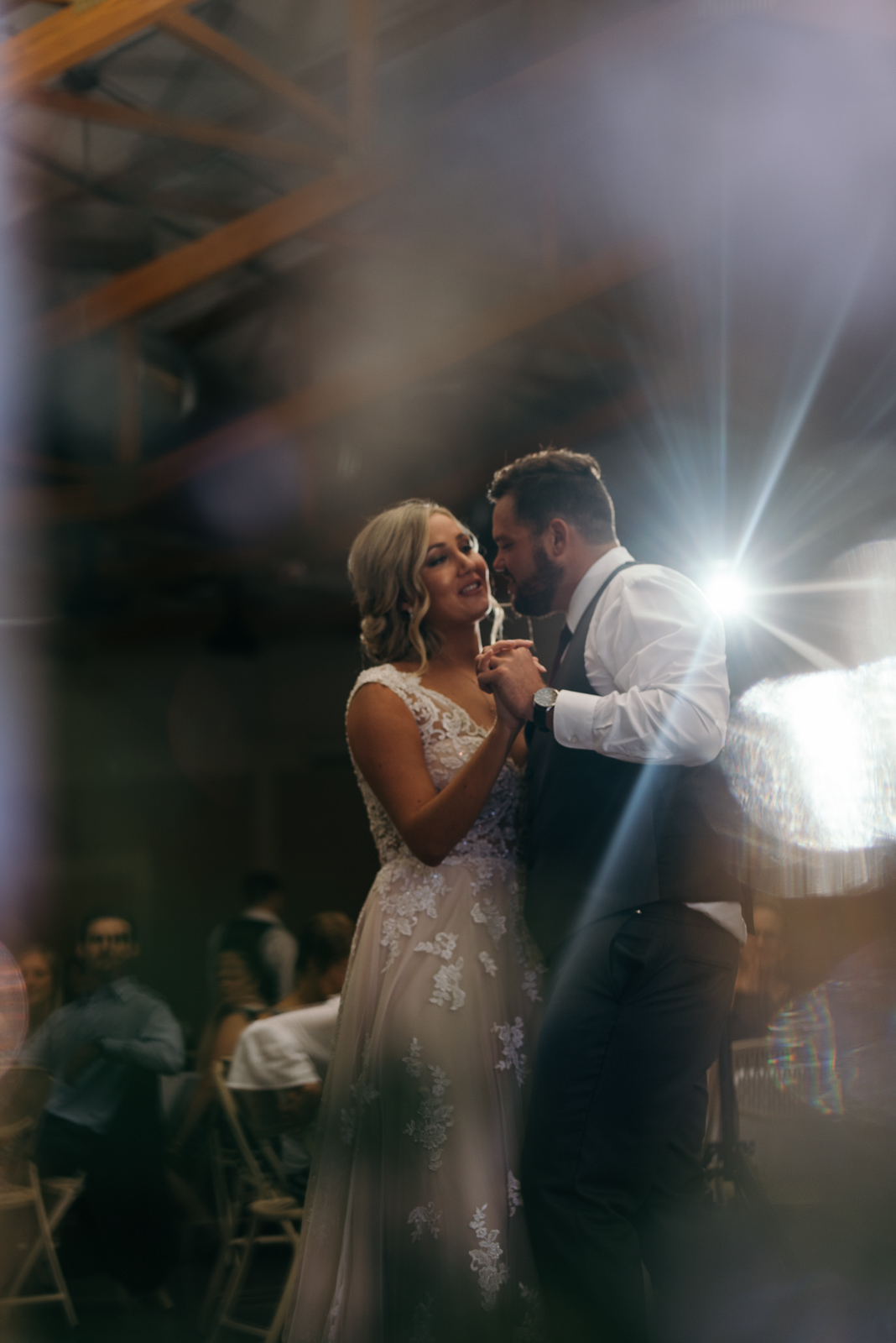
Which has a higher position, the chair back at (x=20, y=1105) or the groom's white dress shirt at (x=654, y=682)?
the groom's white dress shirt at (x=654, y=682)

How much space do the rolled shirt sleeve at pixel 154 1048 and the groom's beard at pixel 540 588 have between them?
1.83 metres

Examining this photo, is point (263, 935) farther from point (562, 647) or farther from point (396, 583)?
point (562, 647)

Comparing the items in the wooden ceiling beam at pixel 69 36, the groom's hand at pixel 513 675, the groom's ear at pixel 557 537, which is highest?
the wooden ceiling beam at pixel 69 36

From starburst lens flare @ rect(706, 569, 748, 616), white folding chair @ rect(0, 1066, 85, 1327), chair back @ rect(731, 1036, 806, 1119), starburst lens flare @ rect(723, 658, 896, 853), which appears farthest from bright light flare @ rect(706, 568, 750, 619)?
white folding chair @ rect(0, 1066, 85, 1327)

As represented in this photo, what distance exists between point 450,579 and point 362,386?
15.1 ft

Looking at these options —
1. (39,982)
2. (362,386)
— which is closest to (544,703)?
(39,982)

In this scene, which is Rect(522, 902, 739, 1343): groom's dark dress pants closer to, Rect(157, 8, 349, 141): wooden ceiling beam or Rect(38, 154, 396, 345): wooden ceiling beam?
Rect(157, 8, 349, 141): wooden ceiling beam

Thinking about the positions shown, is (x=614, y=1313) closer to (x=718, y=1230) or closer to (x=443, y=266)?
(x=718, y=1230)

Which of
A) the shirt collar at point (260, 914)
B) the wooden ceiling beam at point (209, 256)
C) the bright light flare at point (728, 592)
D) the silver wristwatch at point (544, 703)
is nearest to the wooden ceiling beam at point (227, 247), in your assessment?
the wooden ceiling beam at point (209, 256)

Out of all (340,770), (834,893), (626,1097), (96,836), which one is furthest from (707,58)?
(96,836)

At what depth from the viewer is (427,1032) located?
1855 mm

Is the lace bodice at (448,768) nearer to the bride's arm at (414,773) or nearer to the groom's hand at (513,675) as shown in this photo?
the bride's arm at (414,773)

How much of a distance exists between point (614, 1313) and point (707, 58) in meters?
4.73

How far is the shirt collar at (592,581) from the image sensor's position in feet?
6.09
